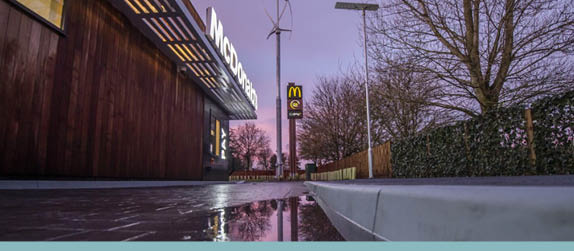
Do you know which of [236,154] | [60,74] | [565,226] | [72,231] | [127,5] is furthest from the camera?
[236,154]

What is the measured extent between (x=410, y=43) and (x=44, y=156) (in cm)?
908

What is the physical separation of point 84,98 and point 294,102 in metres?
13.7

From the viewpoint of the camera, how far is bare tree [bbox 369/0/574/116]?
7.51 m

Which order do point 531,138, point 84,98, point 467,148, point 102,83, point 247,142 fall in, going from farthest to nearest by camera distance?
point 247,142, point 102,83, point 467,148, point 84,98, point 531,138

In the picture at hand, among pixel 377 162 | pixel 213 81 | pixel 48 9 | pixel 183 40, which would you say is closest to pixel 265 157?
pixel 213 81

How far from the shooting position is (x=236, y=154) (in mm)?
46406

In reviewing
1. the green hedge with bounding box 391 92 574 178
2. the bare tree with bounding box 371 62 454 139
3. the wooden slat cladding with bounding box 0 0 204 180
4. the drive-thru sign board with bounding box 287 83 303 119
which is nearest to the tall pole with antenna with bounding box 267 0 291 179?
the drive-thru sign board with bounding box 287 83 303 119

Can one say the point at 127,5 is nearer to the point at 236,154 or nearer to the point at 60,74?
the point at 60,74

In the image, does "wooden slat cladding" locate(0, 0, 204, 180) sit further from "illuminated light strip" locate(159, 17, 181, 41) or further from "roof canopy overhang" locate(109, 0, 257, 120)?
"illuminated light strip" locate(159, 17, 181, 41)

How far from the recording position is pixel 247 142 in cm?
4778

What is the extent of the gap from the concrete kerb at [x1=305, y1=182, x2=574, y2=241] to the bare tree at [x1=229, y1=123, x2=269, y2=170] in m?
45.8

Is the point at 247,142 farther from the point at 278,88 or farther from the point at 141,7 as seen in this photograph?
the point at 141,7

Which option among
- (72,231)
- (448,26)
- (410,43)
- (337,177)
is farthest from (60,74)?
(337,177)

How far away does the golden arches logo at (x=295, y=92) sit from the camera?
780 inches
